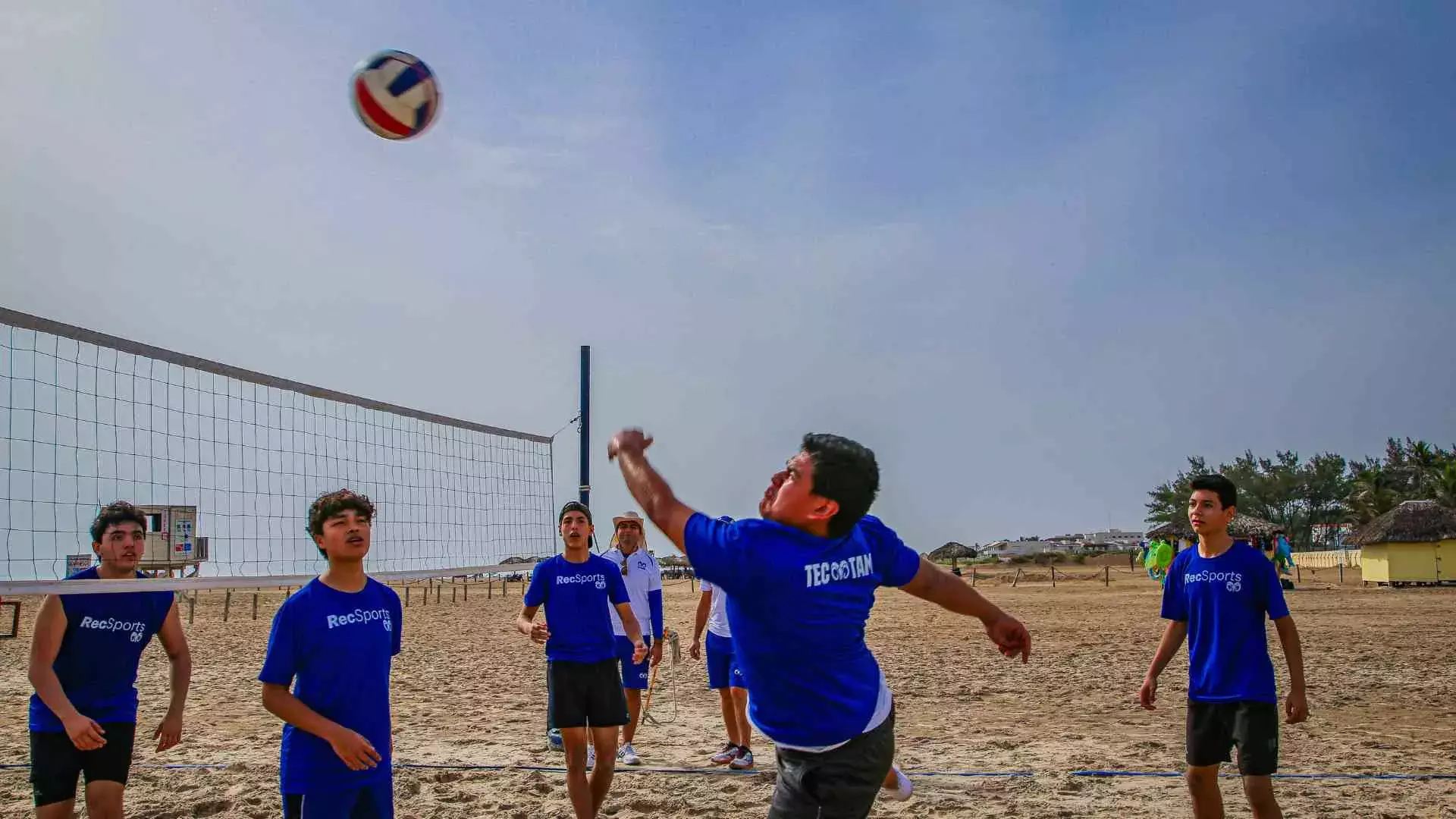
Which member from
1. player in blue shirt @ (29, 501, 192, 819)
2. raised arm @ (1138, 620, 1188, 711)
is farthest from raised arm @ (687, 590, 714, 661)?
player in blue shirt @ (29, 501, 192, 819)

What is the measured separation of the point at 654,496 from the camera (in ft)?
8.82

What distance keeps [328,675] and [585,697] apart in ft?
7.09

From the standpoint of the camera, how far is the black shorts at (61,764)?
12.3 ft

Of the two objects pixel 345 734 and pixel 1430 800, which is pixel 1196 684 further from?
pixel 345 734

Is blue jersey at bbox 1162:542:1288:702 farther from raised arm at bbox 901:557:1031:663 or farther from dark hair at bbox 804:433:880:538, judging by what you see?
dark hair at bbox 804:433:880:538

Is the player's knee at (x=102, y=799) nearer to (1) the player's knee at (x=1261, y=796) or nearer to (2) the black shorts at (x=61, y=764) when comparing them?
(2) the black shorts at (x=61, y=764)

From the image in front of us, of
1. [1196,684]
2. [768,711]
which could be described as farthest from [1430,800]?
[768,711]

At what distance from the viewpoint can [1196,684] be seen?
426 cm

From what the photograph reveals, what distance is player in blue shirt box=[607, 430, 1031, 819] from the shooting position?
2.62 meters

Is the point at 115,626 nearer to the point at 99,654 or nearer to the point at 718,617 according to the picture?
the point at 99,654

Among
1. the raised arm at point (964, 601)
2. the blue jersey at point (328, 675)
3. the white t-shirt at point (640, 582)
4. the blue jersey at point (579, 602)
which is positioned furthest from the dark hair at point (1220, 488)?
the white t-shirt at point (640, 582)

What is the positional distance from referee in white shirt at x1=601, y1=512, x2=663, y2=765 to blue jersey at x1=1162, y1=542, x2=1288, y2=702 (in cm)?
365

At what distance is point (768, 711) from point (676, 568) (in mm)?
62931

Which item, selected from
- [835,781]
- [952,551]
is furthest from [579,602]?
[952,551]
